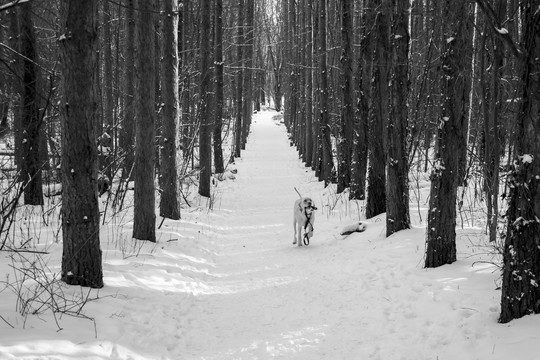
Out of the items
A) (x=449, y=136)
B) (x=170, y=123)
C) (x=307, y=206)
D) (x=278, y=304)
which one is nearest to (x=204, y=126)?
(x=170, y=123)

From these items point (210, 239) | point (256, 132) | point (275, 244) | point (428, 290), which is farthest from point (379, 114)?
point (256, 132)

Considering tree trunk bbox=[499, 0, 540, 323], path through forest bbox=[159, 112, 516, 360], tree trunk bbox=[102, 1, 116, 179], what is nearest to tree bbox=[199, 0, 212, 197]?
tree trunk bbox=[102, 1, 116, 179]

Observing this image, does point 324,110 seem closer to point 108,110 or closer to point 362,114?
point 362,114

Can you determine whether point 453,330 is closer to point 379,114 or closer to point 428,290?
point 428,290

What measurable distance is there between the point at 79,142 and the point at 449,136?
4.86 metres

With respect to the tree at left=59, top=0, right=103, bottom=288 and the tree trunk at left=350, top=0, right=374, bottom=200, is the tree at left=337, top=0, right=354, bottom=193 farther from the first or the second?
the tree at left=59, top=0, right=103, bottom=288

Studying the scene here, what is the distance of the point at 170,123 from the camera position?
10266 mm

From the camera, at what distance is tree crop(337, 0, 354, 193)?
13.6 metres

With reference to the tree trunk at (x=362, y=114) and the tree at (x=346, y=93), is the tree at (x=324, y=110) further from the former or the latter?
the tree trunk at (x=362, y=114)

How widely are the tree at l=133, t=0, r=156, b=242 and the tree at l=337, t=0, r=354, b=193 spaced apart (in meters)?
7.61

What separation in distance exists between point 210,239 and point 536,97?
7313mm

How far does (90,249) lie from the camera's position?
5.07m

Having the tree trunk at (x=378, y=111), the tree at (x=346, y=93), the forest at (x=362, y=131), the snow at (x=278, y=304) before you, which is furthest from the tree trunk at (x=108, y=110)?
the tree at (x=346, y=93)

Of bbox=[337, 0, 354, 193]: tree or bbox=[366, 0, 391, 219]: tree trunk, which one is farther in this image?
bbox=[337, 0, 354, 193]: tree
